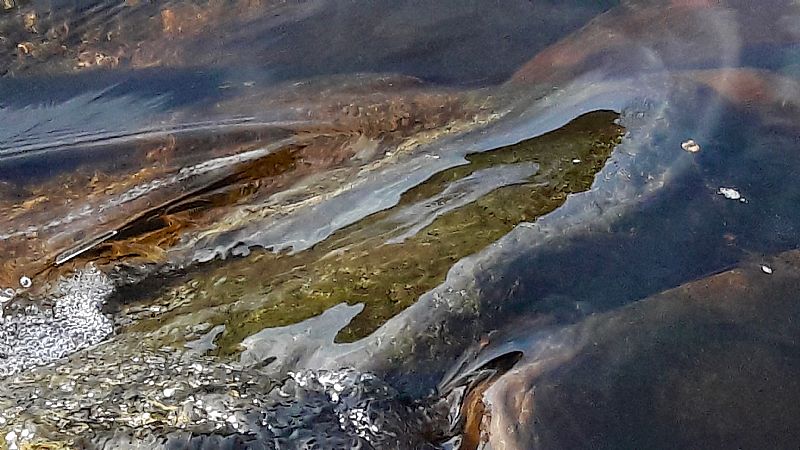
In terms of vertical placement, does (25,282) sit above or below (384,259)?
above

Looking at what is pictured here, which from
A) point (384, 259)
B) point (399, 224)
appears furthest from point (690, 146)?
point (384, 259)

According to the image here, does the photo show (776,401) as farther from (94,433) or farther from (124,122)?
(124,122)

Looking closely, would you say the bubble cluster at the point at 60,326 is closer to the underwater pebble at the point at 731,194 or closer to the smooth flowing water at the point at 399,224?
the smooth flowing water at the point at 399,224

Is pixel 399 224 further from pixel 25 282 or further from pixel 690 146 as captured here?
pixel 25 282

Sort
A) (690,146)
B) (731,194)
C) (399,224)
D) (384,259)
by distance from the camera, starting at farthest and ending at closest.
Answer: (690,146), (731,194), (399,224), (384,259)

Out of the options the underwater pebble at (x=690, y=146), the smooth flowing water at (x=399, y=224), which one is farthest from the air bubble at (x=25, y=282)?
the underwater pebble at (x=690, y=146)

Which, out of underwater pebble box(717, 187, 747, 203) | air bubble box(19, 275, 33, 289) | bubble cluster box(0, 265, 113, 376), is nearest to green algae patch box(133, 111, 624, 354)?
bubble cluster box(0, 265, 113, 376)

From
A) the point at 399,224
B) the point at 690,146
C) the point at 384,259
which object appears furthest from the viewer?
the point at 690,146
